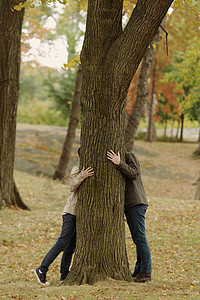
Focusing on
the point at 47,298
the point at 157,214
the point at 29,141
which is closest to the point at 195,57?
the point at 157,214

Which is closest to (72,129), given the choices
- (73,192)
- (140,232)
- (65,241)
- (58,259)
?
(58,259)

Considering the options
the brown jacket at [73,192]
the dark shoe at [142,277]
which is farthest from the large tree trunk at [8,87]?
the dark shoe at [142,277]

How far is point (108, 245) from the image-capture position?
4602 mm

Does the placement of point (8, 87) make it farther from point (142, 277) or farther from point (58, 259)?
point (142, 277)

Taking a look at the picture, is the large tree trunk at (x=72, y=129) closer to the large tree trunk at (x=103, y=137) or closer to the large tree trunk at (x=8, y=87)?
the large tree trunk at (x=8, y=87)

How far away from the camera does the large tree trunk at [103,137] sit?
4555mm

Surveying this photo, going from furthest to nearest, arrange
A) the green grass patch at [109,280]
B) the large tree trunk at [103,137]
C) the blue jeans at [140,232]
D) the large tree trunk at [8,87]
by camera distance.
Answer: the large tree trunk at [8,87] → the blue jeans at [140,232] → the large tree trunk at [103,137] → the green grass patch at [109,280]

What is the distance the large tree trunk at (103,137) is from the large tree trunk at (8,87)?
5.12 metres

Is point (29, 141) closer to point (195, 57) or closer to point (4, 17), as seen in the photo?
point (195, 57)

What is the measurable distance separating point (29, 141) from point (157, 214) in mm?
12926

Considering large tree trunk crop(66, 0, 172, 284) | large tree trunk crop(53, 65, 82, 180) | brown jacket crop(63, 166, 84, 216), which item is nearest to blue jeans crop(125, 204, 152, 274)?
large tree trunk crop(66, 0, 172, 284)

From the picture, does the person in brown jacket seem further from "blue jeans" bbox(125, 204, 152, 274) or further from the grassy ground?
the grassy ground

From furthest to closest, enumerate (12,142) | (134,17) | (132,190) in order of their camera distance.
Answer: (12,142) → (132,190) → (134,17)

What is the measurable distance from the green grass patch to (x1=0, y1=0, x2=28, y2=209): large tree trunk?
2.71 ft
